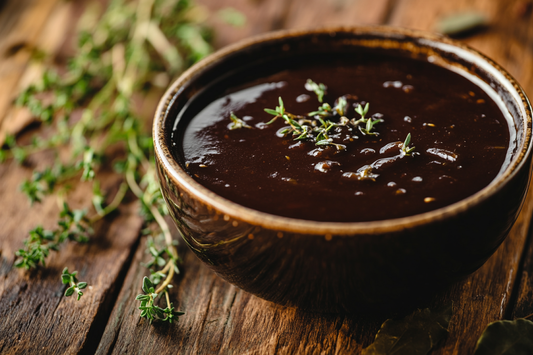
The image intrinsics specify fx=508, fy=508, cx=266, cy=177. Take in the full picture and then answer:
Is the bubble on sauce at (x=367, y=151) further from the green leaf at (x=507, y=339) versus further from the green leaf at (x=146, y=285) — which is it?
the green leaf at (x=146, y=285)

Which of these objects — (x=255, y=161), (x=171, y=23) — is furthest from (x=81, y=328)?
(x=171, y=23)

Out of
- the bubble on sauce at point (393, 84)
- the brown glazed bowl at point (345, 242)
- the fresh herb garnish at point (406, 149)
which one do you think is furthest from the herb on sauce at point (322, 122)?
the brown glazed bowl at point (345, 242)

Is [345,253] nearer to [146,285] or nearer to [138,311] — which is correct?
[146,285]

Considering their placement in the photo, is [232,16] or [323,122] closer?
[323,122]

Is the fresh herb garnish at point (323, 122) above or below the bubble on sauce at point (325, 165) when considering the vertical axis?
above

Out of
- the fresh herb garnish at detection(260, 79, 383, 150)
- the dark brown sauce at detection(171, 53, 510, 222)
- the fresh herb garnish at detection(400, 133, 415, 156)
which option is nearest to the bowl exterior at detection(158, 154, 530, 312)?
the dark brown sauce at detection(171, 53, 510, 222)

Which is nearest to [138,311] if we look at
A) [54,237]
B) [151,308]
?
[151,308]
